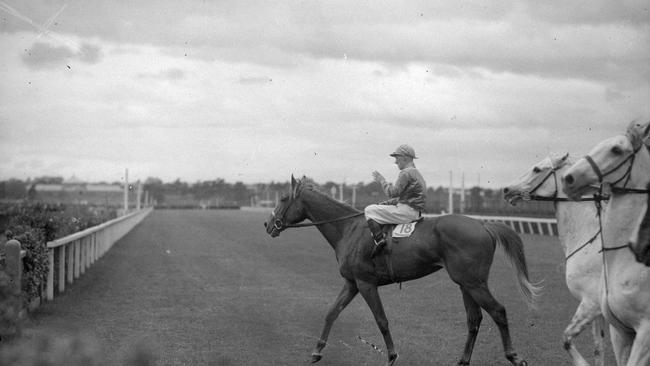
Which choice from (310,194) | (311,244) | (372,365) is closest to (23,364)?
(372,365)

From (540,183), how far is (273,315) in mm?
4972

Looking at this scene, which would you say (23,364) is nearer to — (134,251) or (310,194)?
(310,194)

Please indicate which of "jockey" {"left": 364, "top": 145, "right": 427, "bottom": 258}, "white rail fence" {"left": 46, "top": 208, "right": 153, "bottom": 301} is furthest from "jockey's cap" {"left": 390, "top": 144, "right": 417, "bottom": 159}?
"white rail fence" {"left": 46, "top": 208, "right": 153, "bottom": 301}

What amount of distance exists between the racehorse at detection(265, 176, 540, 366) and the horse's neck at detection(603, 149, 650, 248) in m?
2.37

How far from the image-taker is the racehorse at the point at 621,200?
4.56 meters

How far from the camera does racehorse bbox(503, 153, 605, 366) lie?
250 inches

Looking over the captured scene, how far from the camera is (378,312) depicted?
750cm

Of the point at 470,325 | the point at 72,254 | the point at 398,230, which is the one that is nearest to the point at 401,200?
the point at 398,230

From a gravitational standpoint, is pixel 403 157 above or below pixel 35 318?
above

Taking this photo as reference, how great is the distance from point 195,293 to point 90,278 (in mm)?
3091

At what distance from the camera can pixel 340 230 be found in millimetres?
8430

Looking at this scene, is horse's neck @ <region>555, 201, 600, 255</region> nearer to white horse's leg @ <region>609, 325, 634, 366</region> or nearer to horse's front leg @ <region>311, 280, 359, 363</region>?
white horse's leg @ <region>609, 325, 634, 366</region>

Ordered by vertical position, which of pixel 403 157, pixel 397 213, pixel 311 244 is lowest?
pixel 311 244

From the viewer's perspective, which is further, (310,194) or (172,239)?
(172,239)
